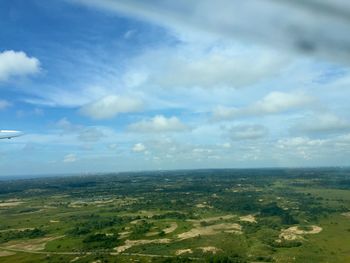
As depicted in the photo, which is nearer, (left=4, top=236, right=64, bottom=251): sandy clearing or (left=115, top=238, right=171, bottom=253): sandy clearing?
(left=115, top=238, right=171, bottom=253): sandy clearing

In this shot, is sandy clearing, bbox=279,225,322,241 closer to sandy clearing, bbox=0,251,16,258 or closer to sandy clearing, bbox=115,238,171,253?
sandy clearing, bbox=115,238,171,253

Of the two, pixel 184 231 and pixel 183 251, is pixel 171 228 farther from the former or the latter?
pixel 183 251

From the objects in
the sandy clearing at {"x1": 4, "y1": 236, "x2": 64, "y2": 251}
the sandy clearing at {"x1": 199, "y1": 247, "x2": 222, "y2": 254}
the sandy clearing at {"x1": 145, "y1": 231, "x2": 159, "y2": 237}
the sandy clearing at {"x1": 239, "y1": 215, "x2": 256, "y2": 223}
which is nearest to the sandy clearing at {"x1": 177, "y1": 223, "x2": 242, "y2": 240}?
the sandy clearing at {"x1": 145, "y1": 231, "x2": 159, "y2": 237}

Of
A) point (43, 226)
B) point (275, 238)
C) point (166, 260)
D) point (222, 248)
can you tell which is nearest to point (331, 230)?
point (275, 238)

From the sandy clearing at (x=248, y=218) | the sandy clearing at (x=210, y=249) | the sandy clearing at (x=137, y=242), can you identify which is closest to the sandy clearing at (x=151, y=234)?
the sandy clearing at (x=137, y=242)

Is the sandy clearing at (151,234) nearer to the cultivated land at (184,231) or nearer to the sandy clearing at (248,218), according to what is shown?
the cultivated land at (184,231)

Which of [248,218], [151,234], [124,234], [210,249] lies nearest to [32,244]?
[124,234]
